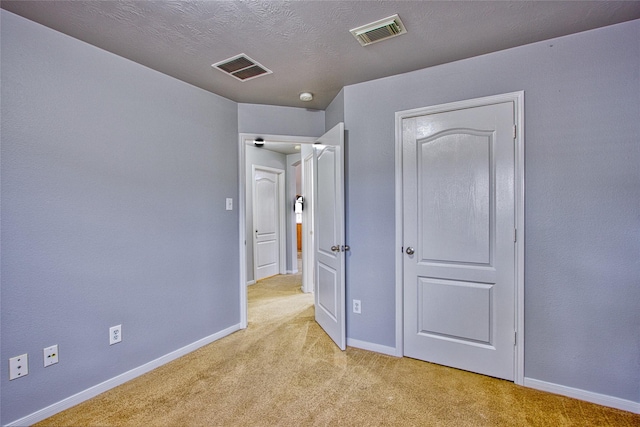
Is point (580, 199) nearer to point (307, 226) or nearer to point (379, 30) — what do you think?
point (379, 30)

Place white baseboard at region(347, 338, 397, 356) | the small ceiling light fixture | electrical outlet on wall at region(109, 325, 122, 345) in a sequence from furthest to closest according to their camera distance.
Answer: the small ceiling light fixture < white baseboard at region(347, 338, 397, 356) < electrical outlet on wall at region(109, 325, 122, 345)

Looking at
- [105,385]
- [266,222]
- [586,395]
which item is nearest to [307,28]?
[105,385]

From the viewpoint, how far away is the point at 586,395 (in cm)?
194

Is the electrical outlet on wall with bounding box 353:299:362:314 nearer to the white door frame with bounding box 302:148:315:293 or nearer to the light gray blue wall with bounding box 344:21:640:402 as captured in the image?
the light gray blue wall with bounding box 344:21:640:402

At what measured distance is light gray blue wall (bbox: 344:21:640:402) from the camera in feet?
6.07

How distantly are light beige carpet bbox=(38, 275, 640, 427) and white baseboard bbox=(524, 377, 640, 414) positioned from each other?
0.05 meters

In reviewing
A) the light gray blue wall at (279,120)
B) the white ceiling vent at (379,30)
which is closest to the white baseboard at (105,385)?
the light gray blue wall at (279,120)

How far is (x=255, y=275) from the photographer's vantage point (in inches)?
204

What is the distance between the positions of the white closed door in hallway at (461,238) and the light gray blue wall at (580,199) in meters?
0.14

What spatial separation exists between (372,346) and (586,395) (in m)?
1.44

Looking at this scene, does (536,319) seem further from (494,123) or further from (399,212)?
(494,123)

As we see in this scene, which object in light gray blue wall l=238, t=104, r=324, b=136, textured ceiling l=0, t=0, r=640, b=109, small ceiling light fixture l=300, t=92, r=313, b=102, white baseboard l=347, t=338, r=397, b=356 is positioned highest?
textured ceiling l=0, t=0, r=640, b=109

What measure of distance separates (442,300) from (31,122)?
298 cm

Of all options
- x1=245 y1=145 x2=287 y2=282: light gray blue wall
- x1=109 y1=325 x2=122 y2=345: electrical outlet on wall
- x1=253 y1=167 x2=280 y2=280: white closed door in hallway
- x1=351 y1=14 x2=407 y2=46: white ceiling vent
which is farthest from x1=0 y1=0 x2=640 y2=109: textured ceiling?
x1=253 y1=167 x2=280 y2=280: white closed door in hallway
